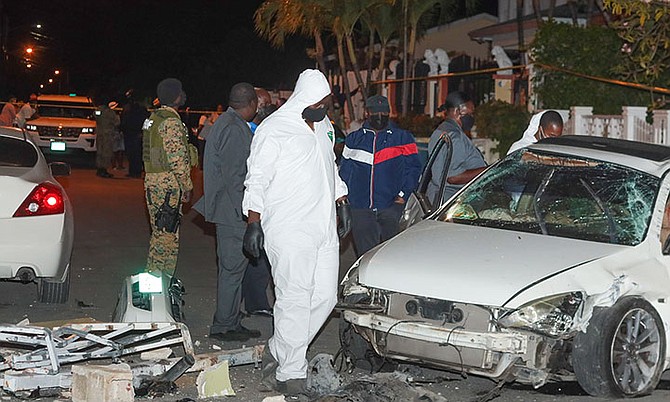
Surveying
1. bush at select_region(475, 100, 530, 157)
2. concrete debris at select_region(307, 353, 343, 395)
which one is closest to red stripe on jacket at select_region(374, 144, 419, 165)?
concrete debris at select_region(307, 353, 343, 395)

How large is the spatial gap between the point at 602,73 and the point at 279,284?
12211mm

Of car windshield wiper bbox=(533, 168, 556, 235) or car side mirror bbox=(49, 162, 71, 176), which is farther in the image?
car side mirror bbox=(49, 162, 71, 176)

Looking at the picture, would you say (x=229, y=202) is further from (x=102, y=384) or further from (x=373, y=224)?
(x=102, y=384)

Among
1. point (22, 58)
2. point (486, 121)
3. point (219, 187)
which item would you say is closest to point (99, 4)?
point (22, 58)

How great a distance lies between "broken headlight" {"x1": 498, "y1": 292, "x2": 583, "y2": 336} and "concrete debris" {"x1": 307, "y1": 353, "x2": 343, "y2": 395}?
1.12 metres

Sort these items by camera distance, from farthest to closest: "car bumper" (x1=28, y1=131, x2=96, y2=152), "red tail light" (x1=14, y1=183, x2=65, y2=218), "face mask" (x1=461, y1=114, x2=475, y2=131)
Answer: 1. "car bumper" (x1=28, y1=131, x2=96, y2=152)
2. "face mask" (x1=461, y1=114, x2=475, y2=131)
3. "red tail light" (x1=14, y1=183, x2=65, y2=218)

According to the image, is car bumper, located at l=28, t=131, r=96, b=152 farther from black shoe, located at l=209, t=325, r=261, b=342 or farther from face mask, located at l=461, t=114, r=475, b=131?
black shoe, located at l=209, t=325, r=261, b=342

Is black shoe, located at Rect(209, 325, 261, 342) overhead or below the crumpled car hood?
below

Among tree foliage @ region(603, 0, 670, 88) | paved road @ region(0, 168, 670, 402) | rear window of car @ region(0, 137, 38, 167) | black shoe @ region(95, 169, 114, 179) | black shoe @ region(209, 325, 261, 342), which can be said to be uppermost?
tree foliage @ region(603, 0, 670, 88)

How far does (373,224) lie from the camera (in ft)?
33.8

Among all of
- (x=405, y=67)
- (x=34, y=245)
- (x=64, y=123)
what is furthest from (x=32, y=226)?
(x=405, y=67)

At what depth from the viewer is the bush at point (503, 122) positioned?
1923 centimetres

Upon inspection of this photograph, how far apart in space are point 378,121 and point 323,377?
3.40 m

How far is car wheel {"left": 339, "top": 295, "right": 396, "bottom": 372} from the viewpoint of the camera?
7.85 m
